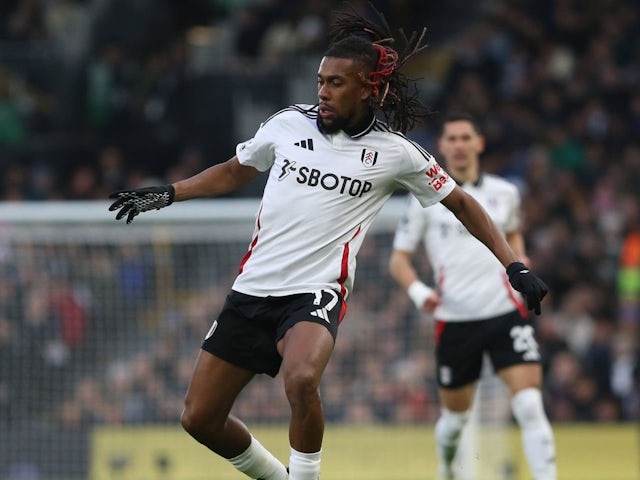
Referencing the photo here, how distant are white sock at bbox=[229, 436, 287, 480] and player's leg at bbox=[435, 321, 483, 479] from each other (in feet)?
7.41

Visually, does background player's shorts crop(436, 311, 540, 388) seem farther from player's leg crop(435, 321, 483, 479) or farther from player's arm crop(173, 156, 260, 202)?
player's arm crop(173, 156, 260, 202)

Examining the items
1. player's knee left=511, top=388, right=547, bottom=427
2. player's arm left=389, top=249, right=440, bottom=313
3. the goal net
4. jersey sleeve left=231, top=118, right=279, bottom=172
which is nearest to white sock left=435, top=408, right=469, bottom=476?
player's knee left=511, top=388, right=547, bottom=427

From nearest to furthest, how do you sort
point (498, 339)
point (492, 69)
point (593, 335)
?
point (498, 339), point (593, 335), point (492, 69)

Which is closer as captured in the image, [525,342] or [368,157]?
[368,157]

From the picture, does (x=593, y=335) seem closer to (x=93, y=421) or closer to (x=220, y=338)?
(x=93, y=421)

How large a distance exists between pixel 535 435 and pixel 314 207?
2.66 meters

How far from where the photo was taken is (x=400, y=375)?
520 inches

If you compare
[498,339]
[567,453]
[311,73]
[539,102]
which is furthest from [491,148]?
[498,339]

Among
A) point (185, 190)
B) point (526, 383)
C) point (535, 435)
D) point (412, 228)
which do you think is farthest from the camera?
point (412, 228)

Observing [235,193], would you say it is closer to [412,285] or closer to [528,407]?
[412,285]

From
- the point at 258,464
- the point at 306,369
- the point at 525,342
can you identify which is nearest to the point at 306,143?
the point at 306,369

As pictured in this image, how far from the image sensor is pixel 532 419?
8.80 metres

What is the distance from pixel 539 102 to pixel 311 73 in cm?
311

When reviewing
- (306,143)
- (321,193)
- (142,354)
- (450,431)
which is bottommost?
(142,354)
